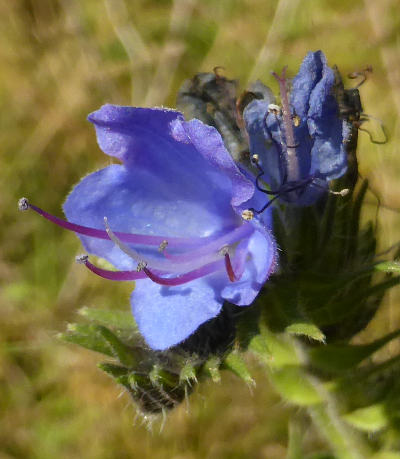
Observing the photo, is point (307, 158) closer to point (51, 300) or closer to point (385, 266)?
point (385, 266)

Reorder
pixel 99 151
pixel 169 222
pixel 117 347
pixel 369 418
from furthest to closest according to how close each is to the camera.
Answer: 1. pixel 99 151
2. pixel 369 418
3. pixel 169 222
4. pixel 117 347

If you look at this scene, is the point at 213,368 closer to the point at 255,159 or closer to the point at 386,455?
the point at 255,159

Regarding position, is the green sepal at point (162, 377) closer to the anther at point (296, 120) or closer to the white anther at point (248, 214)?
the white anther at point (248, 214)

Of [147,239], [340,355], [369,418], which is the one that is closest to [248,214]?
[147,239]

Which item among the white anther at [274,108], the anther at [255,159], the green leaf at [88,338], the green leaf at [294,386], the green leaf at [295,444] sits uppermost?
the white anther at [274,108]

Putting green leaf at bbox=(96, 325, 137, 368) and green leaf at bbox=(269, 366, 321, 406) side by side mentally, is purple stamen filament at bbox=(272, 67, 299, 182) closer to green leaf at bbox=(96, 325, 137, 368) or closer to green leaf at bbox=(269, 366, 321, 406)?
green leaf at bbox=(96, 325, 137, 368)

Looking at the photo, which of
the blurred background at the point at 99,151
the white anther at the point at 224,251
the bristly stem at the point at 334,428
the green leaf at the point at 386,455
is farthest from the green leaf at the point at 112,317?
the blurred background at the point at 99,151
